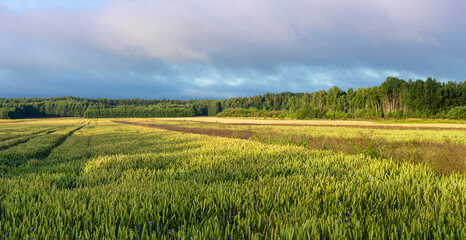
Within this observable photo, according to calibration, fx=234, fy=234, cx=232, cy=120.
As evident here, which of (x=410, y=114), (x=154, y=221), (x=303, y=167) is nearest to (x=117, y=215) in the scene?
(x=154, y=221)

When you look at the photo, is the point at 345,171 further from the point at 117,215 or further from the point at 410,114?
the point at 410,114

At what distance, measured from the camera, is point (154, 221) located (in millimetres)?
3350

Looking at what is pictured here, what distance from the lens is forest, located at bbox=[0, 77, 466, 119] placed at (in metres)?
72.7

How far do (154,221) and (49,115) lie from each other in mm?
221553

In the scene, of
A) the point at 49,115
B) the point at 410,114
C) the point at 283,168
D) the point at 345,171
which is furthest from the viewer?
the point at 49,115

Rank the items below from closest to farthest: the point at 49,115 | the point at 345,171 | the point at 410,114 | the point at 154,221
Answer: the point at 154,221, the point at 345,171, the point at 410,114, the point at 49,115

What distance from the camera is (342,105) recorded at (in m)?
107

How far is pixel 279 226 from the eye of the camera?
3064 millimetres

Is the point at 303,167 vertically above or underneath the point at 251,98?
underneath

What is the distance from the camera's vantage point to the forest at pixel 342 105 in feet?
238

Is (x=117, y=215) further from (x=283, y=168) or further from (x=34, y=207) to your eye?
(x=283, y=168)

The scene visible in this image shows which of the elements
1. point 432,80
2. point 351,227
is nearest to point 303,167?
point 351,227

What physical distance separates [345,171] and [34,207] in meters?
6.74

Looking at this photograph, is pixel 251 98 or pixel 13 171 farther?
pixel 251 98
